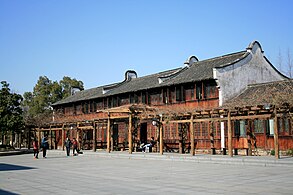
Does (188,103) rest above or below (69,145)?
above

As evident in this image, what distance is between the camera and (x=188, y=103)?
25.5 m

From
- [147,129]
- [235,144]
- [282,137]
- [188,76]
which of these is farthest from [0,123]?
[282,137]

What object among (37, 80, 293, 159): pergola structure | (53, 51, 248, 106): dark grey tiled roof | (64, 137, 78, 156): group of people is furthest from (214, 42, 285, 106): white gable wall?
(64, 137, 78, 156): group of people

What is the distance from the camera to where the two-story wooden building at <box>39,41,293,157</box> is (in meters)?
22.3

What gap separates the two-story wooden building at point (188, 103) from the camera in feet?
73.0

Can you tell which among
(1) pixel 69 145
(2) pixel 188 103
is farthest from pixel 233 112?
(1) pixel 69 145

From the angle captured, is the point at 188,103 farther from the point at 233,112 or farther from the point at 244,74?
the point at 233,112

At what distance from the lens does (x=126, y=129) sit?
101 ft

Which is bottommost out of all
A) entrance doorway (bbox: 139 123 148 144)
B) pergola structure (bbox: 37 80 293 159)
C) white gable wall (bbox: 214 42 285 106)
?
entrance doorway (bbox: 139 123 148 144)

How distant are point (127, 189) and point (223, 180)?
3.23m

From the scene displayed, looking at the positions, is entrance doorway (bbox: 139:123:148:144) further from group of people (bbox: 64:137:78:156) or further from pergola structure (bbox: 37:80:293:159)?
group of people (bbox: 64:137:78:156)

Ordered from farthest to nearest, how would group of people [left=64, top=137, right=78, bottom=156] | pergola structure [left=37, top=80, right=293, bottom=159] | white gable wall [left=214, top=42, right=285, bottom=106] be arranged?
group of people [left=64, top=137, right=78, bottom=156], white gable wall [left=214, top=42, right=285, bottom=106], pergola structure [left=37, top=80, right=293, bottom=159]

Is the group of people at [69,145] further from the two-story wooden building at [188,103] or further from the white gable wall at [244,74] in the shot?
the white gable wall at [244,74]

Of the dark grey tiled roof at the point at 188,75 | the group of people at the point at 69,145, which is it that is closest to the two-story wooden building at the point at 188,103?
the dark grey tiled roof at the point at 188,75
